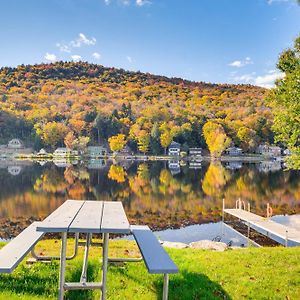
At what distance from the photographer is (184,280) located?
5.46m

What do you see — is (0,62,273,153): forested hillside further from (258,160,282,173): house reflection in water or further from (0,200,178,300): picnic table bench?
(0,200,178,300): picnic table bench

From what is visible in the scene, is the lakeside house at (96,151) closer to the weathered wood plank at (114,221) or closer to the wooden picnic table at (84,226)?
the weathered wood plank at (114,221)

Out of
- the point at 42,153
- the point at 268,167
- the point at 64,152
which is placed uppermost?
the point at 64,152

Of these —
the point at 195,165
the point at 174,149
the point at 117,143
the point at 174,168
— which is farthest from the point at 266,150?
the point at 174,168

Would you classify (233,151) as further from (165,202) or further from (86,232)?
(86,232)

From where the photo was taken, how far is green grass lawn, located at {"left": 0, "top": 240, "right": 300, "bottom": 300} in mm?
4957

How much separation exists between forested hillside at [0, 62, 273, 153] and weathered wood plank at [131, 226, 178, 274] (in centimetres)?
9663

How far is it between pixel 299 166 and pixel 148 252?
7.82 metres

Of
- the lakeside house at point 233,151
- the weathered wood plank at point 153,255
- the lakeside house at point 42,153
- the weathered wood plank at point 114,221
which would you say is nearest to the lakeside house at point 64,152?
the lakeside house at point 42,153

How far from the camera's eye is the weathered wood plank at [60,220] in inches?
154

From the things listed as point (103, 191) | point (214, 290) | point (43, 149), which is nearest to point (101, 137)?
point (43, 149)

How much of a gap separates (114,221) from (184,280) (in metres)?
1.74

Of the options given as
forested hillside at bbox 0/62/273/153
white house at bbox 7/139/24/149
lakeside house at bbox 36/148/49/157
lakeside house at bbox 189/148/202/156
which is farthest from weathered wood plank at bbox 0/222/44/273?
white house at bbox 7/139/24/149

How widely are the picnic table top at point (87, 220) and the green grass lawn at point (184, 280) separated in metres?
0.96
